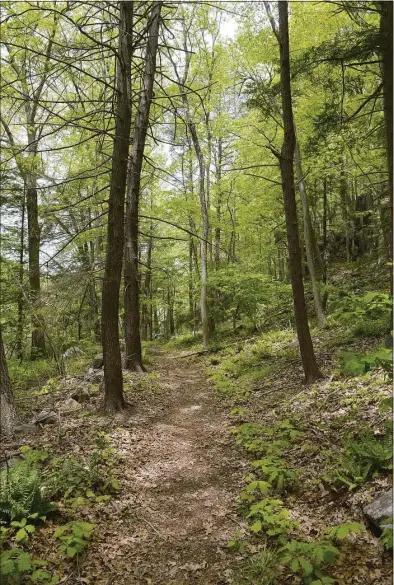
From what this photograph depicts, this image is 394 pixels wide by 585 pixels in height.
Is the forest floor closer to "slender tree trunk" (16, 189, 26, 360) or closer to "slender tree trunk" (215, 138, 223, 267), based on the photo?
"slender tree trunk" (16, 189, 26, 360)

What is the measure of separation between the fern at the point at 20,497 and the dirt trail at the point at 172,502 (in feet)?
2.48

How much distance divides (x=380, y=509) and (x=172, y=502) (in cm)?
247

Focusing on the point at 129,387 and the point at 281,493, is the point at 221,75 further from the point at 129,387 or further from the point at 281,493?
the point at 281,493

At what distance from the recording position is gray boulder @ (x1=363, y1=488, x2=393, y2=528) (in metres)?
3.22

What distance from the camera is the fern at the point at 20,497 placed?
12.0ft

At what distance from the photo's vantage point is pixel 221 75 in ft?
50.2

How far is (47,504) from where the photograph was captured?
3.95m

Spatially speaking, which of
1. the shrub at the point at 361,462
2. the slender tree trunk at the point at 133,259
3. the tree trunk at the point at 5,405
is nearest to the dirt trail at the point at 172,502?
the shrub at the point at 361,462

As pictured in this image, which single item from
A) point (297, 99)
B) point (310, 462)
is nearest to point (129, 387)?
point (310, 462)

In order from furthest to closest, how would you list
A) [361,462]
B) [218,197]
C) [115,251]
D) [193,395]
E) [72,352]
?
[218,197] < [72,352] < [193,395] < [115,251] < [361,462]

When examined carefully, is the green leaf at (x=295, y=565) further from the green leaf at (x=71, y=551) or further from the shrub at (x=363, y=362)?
the green leaf at (x=71, y=551)

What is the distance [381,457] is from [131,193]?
8.37 meters

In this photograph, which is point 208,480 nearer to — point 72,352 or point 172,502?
point 172,502

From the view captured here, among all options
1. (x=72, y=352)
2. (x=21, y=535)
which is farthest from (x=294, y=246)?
(x=72, y=352)
